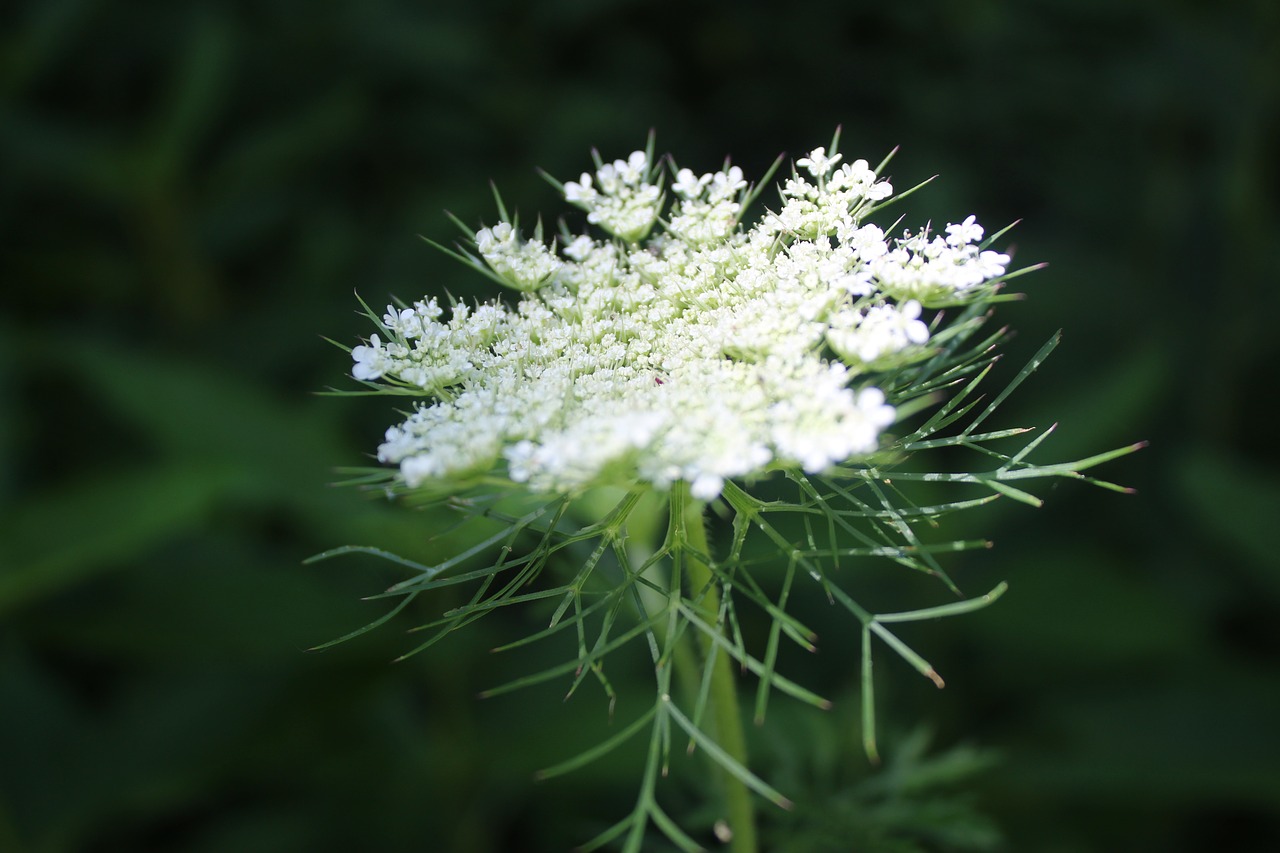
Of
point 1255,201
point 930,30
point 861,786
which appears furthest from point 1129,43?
point 861,786

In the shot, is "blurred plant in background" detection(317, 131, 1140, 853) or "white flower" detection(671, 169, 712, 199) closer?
"blurred plant in background" detection(317, 131, 1140, 853)

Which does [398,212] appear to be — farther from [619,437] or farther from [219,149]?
[619,437]

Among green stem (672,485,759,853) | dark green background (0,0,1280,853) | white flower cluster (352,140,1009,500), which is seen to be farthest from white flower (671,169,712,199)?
dark green background (0,0,1280,853)

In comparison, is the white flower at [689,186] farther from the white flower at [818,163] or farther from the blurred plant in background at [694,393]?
the white flower at [818,163]

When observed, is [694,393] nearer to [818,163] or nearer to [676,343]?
[676,343]

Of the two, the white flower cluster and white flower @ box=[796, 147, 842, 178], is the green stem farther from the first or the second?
white flower @ box=[796, 147, 842, 178]

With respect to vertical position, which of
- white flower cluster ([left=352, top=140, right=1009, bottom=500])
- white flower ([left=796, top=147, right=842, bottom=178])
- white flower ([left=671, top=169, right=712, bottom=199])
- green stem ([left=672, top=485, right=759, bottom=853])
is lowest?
green stem ([left=672, top=485, right=759, bottom=853])

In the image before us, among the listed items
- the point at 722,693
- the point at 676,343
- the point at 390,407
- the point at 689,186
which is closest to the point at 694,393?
the point at 676,343
